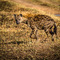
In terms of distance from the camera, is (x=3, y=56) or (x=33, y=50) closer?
(x=3, y=56)

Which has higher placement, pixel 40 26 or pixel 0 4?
pixel 0 4

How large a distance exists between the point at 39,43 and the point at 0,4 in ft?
40.9

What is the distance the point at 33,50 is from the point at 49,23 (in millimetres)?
1716

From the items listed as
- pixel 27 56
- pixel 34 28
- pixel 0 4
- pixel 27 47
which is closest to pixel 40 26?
pixel 34 28

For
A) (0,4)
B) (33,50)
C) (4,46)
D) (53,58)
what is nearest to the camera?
(53,58)

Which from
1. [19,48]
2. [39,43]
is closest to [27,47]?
[19,48]

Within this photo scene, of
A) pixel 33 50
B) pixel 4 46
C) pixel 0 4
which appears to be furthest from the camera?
pixel 0 4

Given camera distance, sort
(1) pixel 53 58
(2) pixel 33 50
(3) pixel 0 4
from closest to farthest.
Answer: (1) pixel 53 58, (2) pixel 33 50, (3) pixel 0 4

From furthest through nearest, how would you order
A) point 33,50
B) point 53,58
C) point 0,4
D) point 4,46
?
point 0,4
point 4,46
point 33,50
point 53,58

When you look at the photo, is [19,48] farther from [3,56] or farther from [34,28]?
[34,28]

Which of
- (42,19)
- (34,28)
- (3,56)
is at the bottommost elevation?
(3,56)

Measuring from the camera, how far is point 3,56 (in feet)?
14.4

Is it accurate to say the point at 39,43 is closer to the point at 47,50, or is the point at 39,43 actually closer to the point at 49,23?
the point at 47,50

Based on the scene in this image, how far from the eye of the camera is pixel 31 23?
18.0ft
